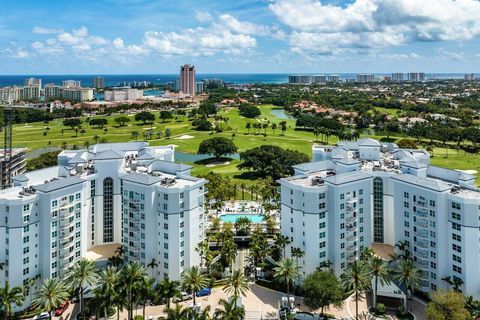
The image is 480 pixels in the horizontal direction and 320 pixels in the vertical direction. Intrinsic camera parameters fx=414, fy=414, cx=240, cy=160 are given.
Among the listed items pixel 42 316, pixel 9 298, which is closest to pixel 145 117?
pixel 42 316

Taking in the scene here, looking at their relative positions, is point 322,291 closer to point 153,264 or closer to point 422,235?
point 422,235

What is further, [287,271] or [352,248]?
[352,248]

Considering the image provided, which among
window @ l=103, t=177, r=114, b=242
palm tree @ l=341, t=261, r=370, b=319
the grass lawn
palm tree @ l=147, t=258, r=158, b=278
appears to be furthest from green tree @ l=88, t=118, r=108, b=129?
palm tree @ l=341, t=261, r=370, b=319

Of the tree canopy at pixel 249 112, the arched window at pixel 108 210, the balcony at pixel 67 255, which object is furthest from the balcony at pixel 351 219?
the tree canopy at pixel 249 112

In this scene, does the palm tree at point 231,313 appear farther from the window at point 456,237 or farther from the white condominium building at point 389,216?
the window at point 456,237

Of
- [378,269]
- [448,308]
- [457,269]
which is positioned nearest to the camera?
[448,308]

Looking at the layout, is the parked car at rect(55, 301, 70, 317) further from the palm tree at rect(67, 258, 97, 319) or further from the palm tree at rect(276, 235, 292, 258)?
the palm tree at rect(276, 235, 292, 258)
